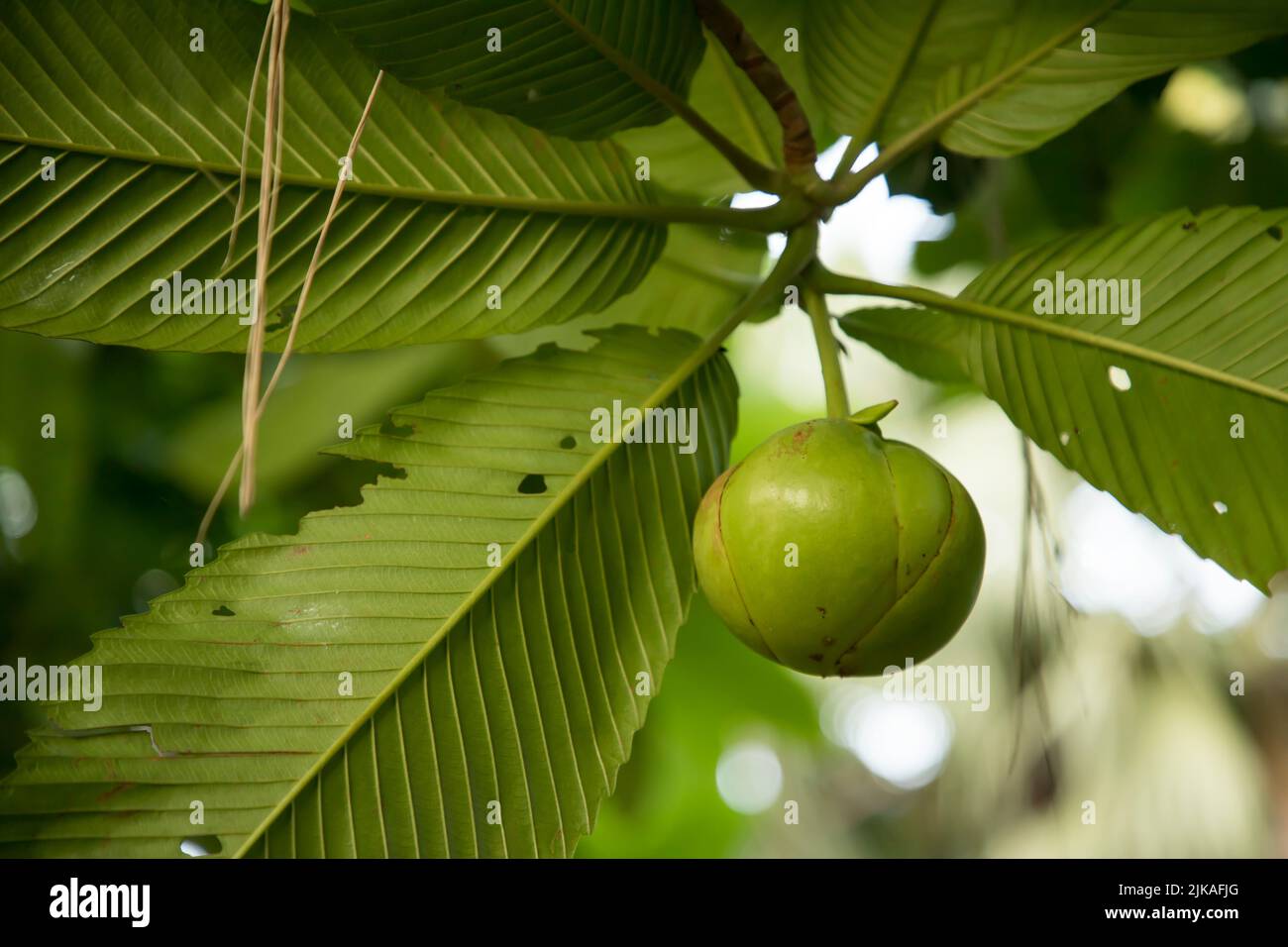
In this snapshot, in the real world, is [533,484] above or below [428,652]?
above

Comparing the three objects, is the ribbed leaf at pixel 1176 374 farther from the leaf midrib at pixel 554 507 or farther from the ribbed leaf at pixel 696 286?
the ribbed leaf at pixel 696 286

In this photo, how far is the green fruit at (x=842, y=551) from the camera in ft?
2.95

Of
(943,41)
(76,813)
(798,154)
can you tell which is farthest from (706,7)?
(76,813)

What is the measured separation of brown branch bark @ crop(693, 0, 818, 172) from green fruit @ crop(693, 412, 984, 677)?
30 cm

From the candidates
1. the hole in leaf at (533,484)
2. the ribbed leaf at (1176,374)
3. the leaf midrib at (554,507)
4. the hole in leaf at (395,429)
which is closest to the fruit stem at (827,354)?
the leaf midrib at (554,507)

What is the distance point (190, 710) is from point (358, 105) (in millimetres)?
584

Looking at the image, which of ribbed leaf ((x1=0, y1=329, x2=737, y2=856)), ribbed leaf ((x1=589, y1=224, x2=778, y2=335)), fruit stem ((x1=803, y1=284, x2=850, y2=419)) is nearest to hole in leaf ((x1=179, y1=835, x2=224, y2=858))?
ribbed leaf ((x1=0, y1=329, x2=737, y2=856))

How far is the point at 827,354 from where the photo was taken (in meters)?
1.09

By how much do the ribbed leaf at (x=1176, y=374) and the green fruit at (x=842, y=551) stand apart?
19 centimetres

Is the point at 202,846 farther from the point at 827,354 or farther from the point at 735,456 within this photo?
the point at 735,456

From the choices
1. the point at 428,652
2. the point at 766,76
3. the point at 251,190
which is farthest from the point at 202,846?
the point at 766,76

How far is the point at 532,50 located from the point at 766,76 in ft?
0.72

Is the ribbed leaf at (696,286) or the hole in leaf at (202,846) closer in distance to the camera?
the hole in leaf at (202,846)

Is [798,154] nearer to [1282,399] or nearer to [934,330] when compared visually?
[934,330]
